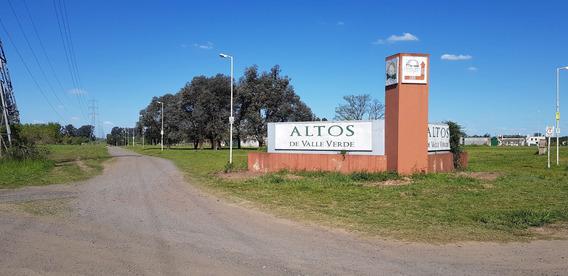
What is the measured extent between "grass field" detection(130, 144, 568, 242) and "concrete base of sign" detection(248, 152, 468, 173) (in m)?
1.00

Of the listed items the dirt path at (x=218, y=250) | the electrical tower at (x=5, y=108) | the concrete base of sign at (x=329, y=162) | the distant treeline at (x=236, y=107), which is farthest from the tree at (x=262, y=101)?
the dirt path at (x=218, y=250)

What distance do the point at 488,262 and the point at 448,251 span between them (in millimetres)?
751

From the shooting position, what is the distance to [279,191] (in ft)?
51.9

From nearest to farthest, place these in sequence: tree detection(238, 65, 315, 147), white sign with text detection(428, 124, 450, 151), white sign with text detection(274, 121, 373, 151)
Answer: white sign with text detection(274, 121, 373, 151) < white sign with text detection(428, 124, 450, 151) < tree detection(238, 65, 315, 147)

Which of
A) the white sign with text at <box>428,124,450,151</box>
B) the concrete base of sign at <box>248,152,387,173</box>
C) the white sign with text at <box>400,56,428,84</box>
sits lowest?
the concrete base of sign at <box>248,152,387,173</box>

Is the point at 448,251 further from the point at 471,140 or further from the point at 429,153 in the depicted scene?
the point at 471,140

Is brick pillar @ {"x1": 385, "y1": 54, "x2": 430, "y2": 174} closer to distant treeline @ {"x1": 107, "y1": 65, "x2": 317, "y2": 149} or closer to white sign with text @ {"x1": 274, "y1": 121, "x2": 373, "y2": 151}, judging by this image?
white sign with text @ {"x1": 274, "y1": 121, "x2": 373, "y2": 151}

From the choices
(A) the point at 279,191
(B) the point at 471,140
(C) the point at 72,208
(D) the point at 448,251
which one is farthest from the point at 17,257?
(B) the point at 471,140

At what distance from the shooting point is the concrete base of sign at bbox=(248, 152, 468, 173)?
20.2m

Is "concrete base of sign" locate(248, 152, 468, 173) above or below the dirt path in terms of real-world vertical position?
above

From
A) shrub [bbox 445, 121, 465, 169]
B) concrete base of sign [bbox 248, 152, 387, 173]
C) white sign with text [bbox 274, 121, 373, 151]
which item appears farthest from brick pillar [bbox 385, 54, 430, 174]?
shrub [bbox 445, 121, 465, 169]

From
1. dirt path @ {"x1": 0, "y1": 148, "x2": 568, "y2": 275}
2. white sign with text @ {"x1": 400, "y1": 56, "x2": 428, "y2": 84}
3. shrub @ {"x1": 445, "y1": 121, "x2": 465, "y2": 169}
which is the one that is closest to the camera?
dirt path @ {"x1": 0, "y1": 148, "x2": 568, "y2": 275}

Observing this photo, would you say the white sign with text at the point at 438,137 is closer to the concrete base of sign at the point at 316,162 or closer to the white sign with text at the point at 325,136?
the white sign with text at the point at 325,136

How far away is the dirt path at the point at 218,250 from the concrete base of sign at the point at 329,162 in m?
9.77
